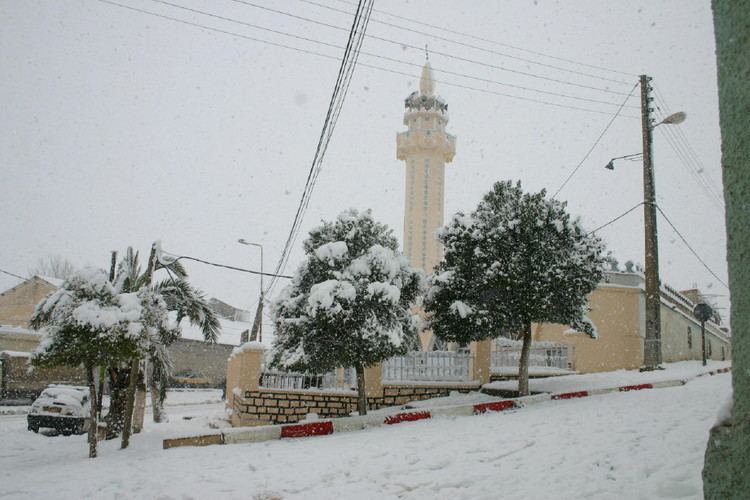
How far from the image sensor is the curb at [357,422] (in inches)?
329

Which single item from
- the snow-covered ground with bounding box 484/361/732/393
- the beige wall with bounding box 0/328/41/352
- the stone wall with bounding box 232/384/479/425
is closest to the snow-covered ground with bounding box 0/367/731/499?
the snow-covered ground with bounding box 484/361/732/393

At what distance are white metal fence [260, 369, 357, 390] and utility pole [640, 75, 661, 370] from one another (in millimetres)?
9541

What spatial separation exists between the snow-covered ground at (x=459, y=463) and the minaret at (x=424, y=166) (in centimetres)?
3177

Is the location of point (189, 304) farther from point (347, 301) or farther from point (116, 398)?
point (347, 301)

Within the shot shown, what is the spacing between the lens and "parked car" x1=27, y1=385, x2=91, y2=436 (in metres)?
14.6

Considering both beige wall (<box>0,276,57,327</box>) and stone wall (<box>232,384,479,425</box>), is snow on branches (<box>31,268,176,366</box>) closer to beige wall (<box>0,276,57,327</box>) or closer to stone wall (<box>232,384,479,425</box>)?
stone wall (<box>232,384,479,425</box>)

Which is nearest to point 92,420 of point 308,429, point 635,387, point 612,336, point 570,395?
point 308,429

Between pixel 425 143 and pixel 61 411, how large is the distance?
36.2m

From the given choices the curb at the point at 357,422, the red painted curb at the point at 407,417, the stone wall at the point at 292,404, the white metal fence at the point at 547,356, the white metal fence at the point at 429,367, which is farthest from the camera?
the white metal fence at the point at 547,356

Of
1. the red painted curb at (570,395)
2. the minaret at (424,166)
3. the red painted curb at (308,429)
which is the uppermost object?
the minaret at (424,166)

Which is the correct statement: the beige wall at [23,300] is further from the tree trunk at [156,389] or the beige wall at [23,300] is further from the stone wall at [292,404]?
the stone wall at [292,404]

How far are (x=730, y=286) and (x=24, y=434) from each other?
18.4 meters

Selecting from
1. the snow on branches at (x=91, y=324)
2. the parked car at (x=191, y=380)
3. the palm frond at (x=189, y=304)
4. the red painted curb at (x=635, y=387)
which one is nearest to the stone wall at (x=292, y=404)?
the palm frond at (x=189, y=304)

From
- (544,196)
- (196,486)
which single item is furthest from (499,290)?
(196,486)
